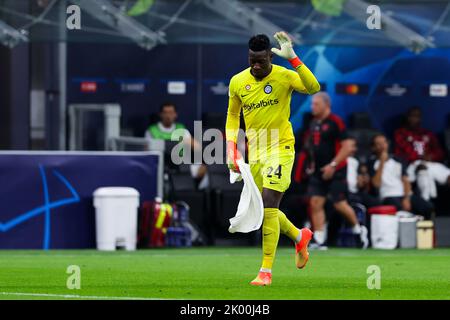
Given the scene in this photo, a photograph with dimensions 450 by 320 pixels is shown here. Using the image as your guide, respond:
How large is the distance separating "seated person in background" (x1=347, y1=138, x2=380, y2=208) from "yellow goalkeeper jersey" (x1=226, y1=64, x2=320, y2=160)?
30.0 ft

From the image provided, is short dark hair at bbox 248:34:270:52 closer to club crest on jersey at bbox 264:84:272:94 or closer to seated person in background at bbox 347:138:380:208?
club crest on jersey at bbox 264:84:272:94

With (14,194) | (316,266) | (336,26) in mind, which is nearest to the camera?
(316,266)

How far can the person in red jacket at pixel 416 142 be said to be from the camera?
24375mm

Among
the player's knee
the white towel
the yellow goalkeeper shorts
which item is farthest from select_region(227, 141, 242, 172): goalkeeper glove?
the player's knee

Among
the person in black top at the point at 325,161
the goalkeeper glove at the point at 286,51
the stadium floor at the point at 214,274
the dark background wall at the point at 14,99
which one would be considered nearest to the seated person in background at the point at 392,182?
the person in black top at the point at 325,161

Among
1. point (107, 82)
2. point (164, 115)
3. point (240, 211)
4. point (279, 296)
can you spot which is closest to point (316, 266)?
point (240, 211)

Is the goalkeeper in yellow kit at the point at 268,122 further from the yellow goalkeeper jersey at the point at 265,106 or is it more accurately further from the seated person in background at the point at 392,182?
the seated person in background at the point at 392,182

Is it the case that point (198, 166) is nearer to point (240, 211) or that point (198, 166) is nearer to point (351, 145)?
point (351, 145)

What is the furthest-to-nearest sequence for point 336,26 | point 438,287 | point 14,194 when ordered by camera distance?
point 336,26 → point 14,194 → point 438,287

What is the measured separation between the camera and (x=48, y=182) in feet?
69.7

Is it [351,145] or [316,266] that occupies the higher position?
[351,145]

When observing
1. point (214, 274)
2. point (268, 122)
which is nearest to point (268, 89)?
point (268, 122)

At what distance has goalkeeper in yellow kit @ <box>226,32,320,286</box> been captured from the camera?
13641mm

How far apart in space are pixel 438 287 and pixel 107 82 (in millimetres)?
11771
